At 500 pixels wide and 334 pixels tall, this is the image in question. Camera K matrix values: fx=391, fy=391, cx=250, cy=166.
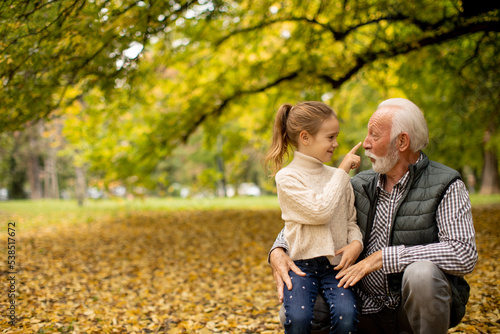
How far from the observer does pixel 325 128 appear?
7.65 feet

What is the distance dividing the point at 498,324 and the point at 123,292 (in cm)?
383

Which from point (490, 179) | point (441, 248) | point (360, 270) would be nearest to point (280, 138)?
point (360, 270)

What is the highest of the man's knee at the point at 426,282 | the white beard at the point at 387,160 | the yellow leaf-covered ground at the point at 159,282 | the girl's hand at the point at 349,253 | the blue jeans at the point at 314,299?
the white beard at the point at 387,160

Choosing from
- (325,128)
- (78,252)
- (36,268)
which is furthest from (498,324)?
(78,252)

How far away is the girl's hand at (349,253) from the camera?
219 centimetres

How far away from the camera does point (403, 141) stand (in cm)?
223

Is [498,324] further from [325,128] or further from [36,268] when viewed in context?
[36,268]

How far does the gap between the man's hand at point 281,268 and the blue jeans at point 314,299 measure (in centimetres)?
3

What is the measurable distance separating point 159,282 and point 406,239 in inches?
148

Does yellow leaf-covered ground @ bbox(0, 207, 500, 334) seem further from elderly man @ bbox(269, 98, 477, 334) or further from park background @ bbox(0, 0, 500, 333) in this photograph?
elderly man @ bbox(269, 98, 477, 334)

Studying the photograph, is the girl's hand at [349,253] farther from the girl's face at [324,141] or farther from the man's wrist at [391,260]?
the girl's face at [324,141]

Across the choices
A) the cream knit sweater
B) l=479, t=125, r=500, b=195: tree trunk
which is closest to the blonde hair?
the cream knit sweater

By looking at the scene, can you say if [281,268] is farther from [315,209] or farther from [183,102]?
[183,102]

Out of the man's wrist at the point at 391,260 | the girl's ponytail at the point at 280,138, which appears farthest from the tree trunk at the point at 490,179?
the man's wrist at the point at 391,260
